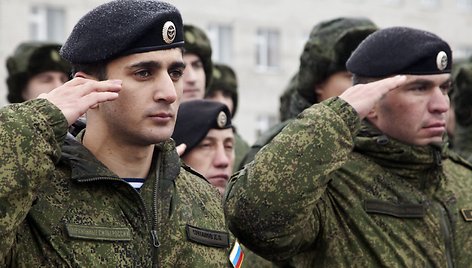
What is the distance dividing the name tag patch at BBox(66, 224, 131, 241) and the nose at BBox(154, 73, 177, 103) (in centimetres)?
52

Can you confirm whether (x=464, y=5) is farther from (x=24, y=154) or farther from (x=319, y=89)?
(x=24, y=154)

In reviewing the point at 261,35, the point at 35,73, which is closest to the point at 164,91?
the point at 35,73

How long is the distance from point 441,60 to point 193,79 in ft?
8.07

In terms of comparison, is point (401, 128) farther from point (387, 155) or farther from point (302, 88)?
point (302, 88)

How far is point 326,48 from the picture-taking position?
7676 mm

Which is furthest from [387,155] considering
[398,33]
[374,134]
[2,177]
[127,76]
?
[2,177]

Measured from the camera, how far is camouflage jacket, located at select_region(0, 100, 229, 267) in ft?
15.3

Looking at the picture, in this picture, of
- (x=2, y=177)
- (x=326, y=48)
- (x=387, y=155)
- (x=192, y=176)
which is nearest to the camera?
(x=2, y=177)

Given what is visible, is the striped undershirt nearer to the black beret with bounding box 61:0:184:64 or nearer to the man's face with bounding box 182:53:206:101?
the black beret with bounding box 61:0:184:64

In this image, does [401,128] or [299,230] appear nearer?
[299,230]

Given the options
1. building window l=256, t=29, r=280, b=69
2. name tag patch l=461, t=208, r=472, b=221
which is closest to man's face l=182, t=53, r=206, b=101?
name tag patch l=461, t=208, r=472, b=221

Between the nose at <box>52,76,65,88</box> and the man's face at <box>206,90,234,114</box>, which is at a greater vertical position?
the nose at <box>52,76,65,88</box>

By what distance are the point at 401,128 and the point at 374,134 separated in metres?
0.14

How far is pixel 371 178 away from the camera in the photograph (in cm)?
621
